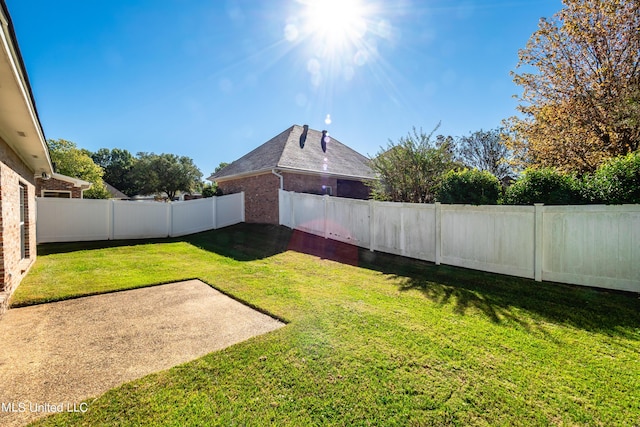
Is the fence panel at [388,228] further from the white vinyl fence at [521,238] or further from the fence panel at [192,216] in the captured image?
the fence panel at [192,216]

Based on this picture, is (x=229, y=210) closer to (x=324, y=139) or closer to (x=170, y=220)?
(x=170, y=220)

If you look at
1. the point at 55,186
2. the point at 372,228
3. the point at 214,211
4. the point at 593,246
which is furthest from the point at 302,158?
the point at 55,186

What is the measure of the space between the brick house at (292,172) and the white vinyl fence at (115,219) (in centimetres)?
238

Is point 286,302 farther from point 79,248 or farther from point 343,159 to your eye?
point 343,159

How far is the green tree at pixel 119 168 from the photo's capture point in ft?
146

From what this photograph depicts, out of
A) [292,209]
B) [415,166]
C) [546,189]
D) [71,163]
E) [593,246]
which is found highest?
[71,163]

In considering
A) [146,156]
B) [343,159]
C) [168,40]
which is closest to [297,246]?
[168,40]

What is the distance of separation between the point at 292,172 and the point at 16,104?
987 cm

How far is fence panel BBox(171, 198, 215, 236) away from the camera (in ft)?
41.6

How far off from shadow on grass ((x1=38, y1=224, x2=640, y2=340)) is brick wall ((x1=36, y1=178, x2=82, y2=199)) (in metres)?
6.64

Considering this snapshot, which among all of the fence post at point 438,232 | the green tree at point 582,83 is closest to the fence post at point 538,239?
the fence post at point 438,232

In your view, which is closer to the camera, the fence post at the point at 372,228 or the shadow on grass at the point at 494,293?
the shadow on grass at the point at 494,293

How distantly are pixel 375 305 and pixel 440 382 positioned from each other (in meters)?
1.92

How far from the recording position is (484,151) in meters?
24.1
